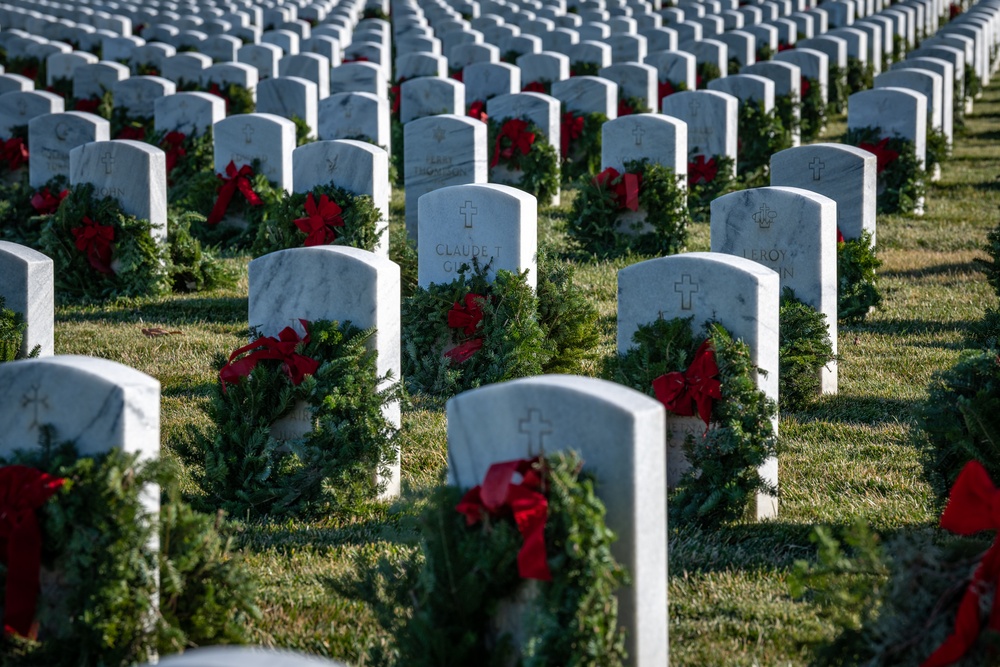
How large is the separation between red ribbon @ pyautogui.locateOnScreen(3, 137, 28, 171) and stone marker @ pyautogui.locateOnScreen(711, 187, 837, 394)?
25.6 feet

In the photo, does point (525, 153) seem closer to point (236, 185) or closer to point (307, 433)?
point (236, 185)

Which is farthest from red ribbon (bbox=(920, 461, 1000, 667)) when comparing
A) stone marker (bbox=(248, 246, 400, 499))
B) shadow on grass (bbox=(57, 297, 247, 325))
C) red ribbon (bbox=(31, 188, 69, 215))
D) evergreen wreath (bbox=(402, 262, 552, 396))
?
red ribbon (bbox=(31, 188, 69, 215))

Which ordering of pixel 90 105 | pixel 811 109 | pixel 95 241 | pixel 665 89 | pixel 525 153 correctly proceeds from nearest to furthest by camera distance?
pixel 95 241, pixel 525 153, pixel 90 105, pixel 665 89, pixel 811 109

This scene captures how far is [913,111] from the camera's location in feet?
39.3

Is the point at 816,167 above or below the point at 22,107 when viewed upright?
above

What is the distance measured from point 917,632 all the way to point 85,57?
15915 millimetres

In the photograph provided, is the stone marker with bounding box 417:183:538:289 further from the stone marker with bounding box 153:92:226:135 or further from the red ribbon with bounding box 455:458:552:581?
the stone marker with bounding box 153:92:226:135

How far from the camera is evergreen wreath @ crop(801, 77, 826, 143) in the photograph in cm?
1694

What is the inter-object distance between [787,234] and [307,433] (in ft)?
9.44

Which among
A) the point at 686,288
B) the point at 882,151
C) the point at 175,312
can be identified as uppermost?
the point at 686,288

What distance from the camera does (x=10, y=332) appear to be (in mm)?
5875

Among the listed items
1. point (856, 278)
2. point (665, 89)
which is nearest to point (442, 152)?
point (856, 278)

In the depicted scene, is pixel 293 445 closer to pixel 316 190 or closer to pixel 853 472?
pixel 853 472

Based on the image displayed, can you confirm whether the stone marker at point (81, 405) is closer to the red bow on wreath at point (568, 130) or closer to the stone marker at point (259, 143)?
the stone marker at point (259, 143)
